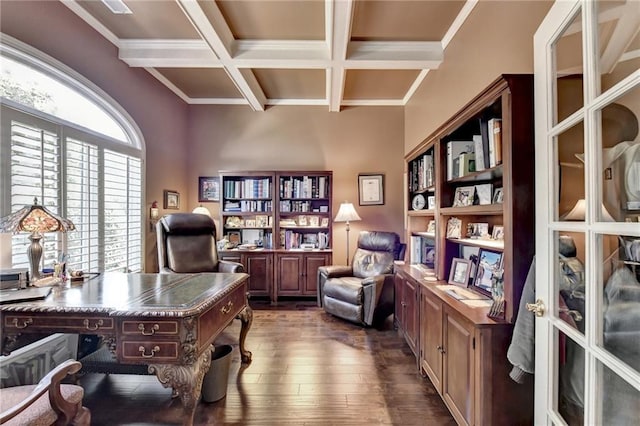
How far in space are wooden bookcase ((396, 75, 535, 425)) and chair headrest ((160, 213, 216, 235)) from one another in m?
2.55

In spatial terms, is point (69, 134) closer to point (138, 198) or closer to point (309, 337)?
point (138, 198)

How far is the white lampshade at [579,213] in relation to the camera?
2.88ft

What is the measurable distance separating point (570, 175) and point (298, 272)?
3.50 meters

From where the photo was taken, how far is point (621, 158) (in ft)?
2.79

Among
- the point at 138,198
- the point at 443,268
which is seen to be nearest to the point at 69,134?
the point at 138,198

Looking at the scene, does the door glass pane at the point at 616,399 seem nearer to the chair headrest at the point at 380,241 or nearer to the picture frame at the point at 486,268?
the picture frame at the point at 486,268

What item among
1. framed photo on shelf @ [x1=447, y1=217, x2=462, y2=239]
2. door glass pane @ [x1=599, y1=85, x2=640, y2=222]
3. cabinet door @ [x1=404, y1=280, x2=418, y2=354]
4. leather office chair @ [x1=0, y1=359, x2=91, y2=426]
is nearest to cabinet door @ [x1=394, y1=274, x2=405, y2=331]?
cabinet door @ [x1=404, y1=280, x2=418, y2=354]

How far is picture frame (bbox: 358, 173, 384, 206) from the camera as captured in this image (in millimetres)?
4551

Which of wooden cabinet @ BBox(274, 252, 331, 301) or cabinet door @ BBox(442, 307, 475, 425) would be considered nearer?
cabinet door @ BBox(442, 307, 475, 425)

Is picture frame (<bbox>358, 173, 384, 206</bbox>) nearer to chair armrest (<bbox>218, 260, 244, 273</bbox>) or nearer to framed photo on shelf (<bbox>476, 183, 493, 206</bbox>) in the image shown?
chair armrest (<bbox>218, 260, 244, 273</bbox>)

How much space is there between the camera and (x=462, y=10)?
2371 mm

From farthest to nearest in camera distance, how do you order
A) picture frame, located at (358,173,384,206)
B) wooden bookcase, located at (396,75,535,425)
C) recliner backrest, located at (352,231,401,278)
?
picture frame, located at (358,173,384,206) → recliner backrest, located at (352,231,401,278) → wooden bookcase, located at (396,75,535,425)

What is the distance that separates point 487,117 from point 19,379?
3717mm

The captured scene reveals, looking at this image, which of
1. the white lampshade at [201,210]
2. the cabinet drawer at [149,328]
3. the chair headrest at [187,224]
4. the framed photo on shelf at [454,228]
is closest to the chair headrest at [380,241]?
the framed photo on shelf at [454,228]
